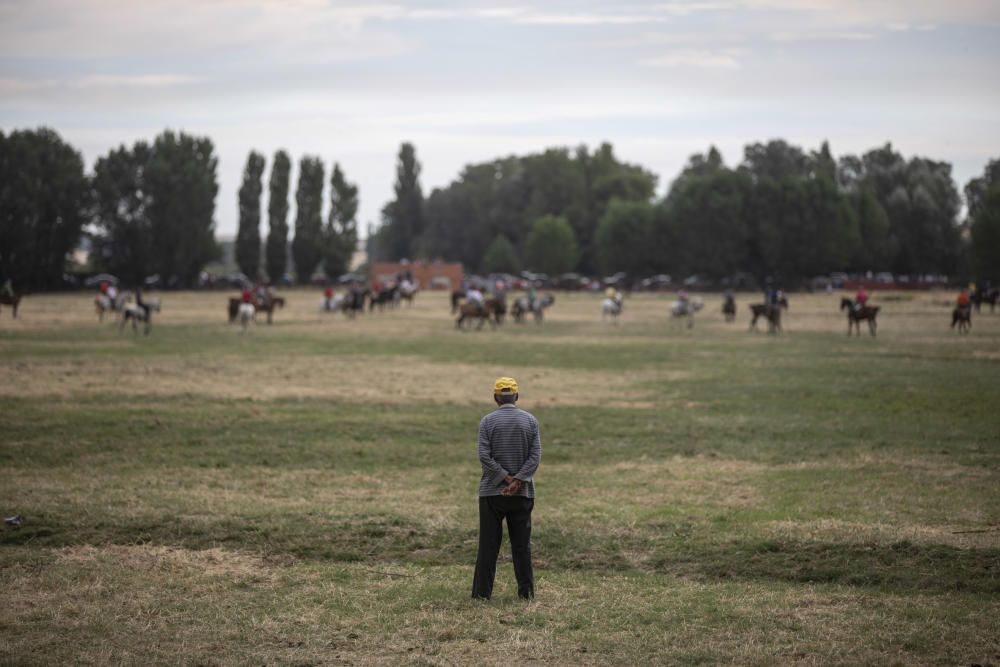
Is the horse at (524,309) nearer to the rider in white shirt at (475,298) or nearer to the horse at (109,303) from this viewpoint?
the rider in white shirt at (475,298)

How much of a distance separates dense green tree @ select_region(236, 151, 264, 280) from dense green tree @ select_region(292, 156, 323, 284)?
3.60 meters

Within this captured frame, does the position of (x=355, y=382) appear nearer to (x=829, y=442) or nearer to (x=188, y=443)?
(x=188, y=443)

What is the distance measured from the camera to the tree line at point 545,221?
97.0m

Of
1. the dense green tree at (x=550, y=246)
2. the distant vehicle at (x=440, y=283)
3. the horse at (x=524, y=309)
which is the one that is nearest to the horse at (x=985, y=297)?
the horse at (x=524, y=309)

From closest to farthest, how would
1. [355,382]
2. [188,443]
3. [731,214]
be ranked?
[188,443]
[355,382]
[731,214]

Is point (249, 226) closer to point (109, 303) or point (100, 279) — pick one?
point (100, 279)

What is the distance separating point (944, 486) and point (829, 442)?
12.6 ft

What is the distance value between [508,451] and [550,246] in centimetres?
11571

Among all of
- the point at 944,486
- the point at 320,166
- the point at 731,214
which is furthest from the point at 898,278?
the point at 944,486

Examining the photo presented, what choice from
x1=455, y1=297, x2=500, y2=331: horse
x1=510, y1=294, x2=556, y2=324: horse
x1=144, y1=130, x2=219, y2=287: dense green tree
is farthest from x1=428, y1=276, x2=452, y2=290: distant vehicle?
x1=455, y1=297, x2=500, y2=331: horse

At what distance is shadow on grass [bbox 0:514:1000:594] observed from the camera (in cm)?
1100

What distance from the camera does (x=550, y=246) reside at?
124812 mm

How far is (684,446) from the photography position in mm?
18719

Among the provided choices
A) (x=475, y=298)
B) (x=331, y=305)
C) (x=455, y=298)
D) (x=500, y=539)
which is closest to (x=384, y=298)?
(x=455, y=298)
